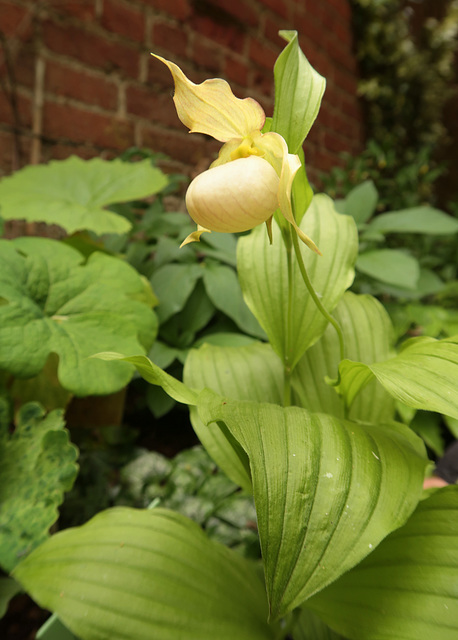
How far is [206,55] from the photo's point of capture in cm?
160

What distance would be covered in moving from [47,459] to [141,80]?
4.39 feet

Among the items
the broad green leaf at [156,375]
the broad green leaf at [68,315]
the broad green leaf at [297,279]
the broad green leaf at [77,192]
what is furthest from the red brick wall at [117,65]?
the broad green leaf at [156,375]

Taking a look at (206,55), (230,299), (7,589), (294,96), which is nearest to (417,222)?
(230,299)

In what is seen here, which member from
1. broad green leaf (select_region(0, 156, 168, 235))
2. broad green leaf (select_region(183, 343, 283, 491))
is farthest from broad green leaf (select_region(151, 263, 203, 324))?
broad green leaf (select_region(183, 343, 283, 491))

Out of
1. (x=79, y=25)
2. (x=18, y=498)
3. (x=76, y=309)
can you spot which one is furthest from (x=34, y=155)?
(x=18, y=498)

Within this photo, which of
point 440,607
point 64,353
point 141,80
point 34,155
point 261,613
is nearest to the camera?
point 440,607

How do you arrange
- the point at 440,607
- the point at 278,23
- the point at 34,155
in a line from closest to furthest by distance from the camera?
the point at 440,607 < the point at 34,155 < the point at 278,23

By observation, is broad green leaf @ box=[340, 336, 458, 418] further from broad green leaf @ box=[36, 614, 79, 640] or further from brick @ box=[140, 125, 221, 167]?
brick @ box=[140, 125, 221, 167]

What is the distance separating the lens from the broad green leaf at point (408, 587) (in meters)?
0.38

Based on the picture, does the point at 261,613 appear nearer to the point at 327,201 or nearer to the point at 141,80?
the point at 327,201

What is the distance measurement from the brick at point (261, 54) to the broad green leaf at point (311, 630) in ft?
6.35

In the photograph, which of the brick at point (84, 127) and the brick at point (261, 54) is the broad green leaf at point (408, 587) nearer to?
the brick at point (84, 127)

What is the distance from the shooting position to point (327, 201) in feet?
2.16

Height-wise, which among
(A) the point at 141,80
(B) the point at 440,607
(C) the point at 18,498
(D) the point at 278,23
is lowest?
(C) the point at 18,498
